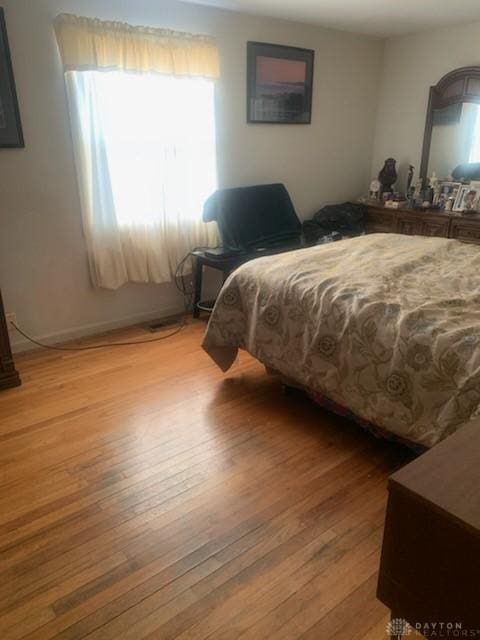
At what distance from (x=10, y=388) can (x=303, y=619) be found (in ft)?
6.82

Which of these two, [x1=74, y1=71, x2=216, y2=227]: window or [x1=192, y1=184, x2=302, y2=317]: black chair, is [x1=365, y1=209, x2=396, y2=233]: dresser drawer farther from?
[x1=74, y1=71, x2=216, y2=227]: window

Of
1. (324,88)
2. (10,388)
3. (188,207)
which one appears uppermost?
(324,88)

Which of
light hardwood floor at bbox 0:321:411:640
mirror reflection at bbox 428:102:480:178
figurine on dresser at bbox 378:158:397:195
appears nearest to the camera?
light hardwood floor at bbox 0:321:411:640

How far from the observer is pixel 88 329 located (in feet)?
11.1

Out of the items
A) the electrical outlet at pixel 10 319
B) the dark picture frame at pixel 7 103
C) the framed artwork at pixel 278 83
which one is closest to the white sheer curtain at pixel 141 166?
the dark picture frame at pixel 7 103

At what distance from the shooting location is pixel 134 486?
1865mm

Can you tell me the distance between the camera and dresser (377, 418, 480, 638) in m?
0.84

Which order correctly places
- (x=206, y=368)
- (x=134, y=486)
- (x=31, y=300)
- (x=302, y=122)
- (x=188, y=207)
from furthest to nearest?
(x=302, y=122) → (x=188, y=207) → (x=31, y=300) → (x=206, y=368) → (x=134, y=486)

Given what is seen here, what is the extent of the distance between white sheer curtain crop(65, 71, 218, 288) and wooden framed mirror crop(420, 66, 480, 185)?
6.92 feet

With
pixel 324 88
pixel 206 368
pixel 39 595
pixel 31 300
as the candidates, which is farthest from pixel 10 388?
pixel 324 88

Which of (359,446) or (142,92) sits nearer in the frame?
(359,446)

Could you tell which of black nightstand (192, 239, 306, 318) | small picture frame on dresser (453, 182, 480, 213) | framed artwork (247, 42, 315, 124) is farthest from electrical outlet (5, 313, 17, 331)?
small picture frame on dresser (453, 182, 480, 213)

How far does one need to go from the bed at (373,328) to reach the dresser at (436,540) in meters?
0.67

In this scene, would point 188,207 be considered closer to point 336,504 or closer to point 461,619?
point 336,504
